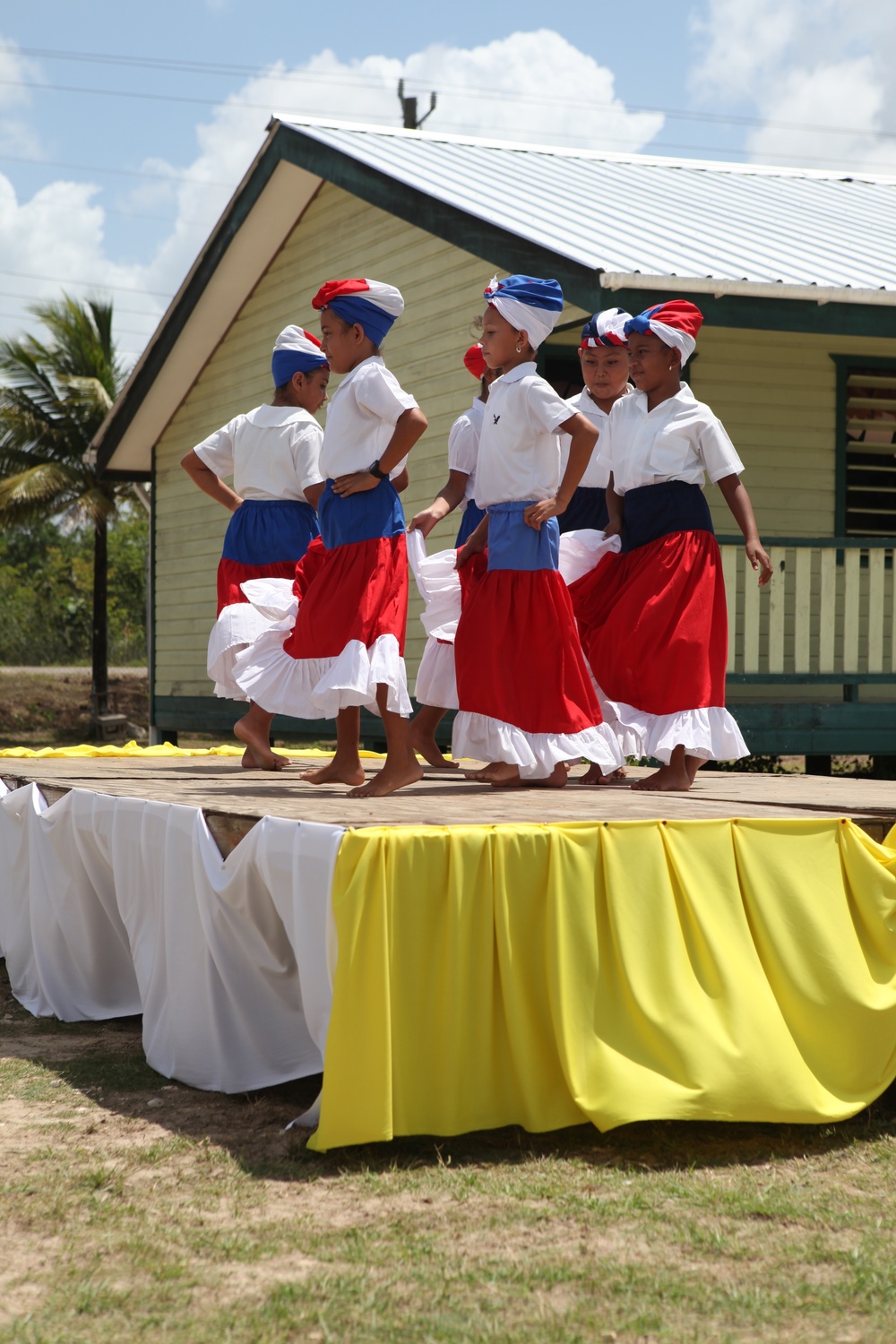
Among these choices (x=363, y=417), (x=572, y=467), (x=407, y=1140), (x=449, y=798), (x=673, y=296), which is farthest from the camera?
(x=673, y=296)

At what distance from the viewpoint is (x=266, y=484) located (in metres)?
5.80

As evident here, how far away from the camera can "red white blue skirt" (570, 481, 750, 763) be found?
4.70m

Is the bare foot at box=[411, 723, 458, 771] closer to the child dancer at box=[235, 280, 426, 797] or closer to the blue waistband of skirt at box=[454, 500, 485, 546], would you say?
the blue waistband of skirt at box=[454, 500, 485, 546]

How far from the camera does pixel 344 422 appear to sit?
444cm

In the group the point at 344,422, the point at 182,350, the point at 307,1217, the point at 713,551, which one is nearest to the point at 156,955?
the point at 307,1217

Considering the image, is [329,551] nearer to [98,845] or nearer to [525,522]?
[525,522]

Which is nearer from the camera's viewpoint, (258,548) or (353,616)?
(353,616)

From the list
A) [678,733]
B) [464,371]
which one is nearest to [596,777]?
[678,733]

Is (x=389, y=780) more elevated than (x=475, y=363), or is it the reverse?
(x=475, y=363)

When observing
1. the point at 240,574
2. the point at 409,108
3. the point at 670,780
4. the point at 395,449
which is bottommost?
the point at 670,780

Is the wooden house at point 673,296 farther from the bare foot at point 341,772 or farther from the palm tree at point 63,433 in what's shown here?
the palm tree at point 63,433

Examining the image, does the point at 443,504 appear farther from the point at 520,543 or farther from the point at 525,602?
the point at 525,602

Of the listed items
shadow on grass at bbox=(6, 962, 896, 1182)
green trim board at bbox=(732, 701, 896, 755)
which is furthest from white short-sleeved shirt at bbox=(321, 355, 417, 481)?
green trim board at bbox=(732, 701, 896, 755)

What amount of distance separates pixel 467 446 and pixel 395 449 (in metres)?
0.91
